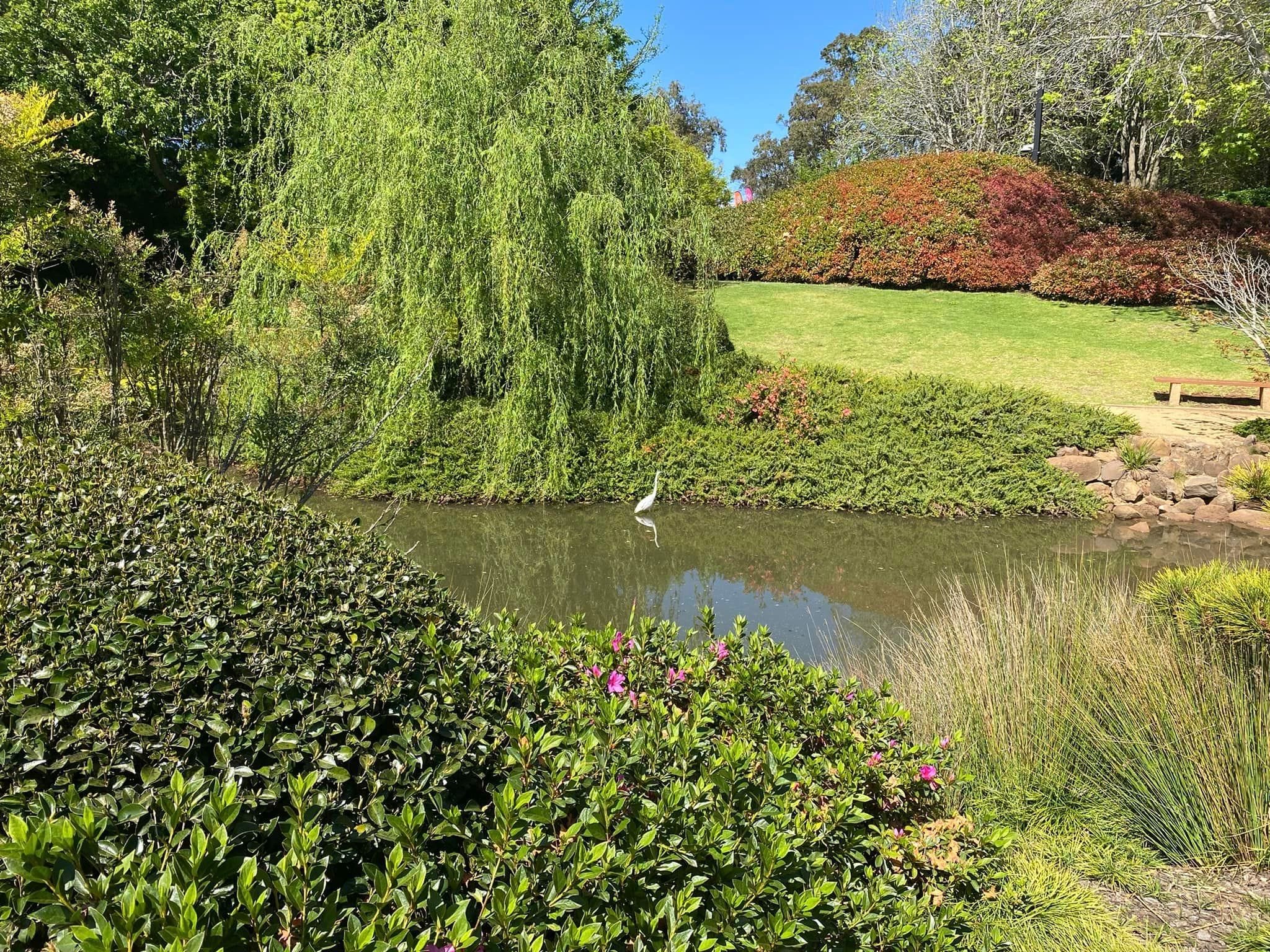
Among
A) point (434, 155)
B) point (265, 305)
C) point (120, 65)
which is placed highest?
point (120, 65)

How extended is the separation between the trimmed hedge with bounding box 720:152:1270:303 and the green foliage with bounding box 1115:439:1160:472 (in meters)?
8.01

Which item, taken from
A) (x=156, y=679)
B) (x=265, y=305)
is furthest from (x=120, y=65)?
(x=156, y=679)

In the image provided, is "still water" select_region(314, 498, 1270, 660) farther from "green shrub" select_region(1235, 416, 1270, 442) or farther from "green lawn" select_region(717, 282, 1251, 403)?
"green lawn" select_region(717, 282, 1251, 403)

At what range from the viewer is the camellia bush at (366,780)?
117 cm

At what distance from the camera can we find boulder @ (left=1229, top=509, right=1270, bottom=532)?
26.5ft

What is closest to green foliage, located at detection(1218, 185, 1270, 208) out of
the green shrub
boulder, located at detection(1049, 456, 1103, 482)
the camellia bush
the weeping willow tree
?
the green shrub

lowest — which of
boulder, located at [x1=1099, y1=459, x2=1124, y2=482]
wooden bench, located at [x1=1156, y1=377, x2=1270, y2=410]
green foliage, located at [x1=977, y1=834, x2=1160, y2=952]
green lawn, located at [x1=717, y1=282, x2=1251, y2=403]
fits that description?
green foliage, located at [x1=977, y1=834, x2=1160, y2=952]

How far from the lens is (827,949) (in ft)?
5.74

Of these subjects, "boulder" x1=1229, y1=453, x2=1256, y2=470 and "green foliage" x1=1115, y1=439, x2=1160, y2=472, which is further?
"green foliage" x1=1115, y1=439, x2=1160, y2=472

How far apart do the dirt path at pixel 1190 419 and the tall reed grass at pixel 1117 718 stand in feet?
22.9

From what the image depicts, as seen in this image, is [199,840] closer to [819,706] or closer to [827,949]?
[827,949]

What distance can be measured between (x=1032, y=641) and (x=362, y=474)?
7.34m

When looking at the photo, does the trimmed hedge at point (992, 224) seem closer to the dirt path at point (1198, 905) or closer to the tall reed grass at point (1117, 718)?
the tall reed grass at point (1117, 718)

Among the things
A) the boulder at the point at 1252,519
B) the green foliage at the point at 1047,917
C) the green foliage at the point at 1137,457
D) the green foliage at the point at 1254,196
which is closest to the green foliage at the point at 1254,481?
the boulder at the point at 1252,519
